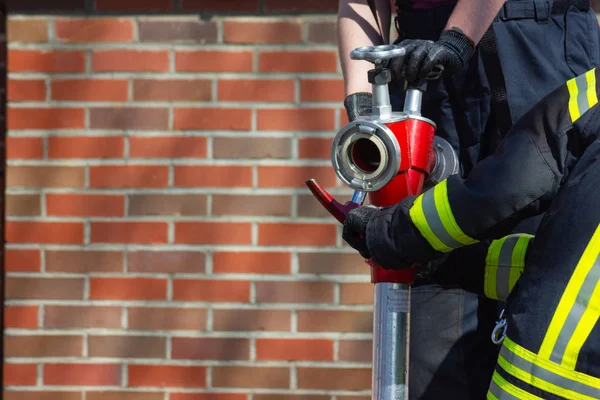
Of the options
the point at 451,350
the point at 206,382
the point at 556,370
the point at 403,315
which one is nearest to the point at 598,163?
the point at 556,370

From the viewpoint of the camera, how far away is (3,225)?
124 inches

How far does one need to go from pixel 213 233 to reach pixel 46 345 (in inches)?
25.7

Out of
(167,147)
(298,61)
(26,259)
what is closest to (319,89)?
(298,61)

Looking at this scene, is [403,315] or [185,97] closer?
[403,315]

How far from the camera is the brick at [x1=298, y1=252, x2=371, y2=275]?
295cm

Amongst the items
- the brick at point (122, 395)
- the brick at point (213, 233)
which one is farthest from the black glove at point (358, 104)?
the brick at point (122, 395)

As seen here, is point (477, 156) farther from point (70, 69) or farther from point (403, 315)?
point (70, 69)

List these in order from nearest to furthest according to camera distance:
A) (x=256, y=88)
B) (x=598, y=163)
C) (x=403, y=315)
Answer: (x=598, y=163)
(x=403, y=315)
(x=256, y=88)

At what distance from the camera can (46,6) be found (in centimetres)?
301

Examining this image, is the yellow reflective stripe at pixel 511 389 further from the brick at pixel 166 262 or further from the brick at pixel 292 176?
the brick at pixel 166 262

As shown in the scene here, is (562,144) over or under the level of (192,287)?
over

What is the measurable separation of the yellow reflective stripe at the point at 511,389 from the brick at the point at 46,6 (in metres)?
1.93

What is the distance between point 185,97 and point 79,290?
703 mm

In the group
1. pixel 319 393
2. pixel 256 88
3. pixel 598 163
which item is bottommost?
pixel 319 393
